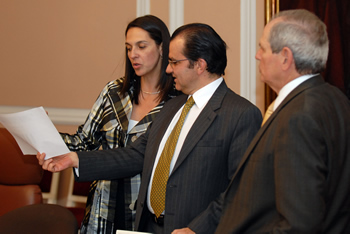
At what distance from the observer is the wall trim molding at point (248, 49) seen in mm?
4180

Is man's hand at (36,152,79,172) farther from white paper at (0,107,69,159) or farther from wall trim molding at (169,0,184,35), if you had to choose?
wall trim molding at (169,0,184,35)

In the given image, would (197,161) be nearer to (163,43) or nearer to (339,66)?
(163,43)

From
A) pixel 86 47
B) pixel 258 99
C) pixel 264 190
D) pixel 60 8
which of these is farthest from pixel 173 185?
pixel 60 8

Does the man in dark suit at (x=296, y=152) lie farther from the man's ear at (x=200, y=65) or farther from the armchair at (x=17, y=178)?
the armchair at (x=17, y=178)

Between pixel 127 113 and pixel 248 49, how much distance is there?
164 centimetres

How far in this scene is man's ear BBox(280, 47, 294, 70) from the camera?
1641 millimetres

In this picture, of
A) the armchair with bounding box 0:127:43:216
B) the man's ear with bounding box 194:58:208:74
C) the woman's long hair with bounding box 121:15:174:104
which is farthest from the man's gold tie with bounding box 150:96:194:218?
the armchair with bounding box 0:127:43:216

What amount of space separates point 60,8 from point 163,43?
2176mm

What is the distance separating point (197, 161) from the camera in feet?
7.15

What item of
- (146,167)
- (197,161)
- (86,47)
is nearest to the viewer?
(197,161)

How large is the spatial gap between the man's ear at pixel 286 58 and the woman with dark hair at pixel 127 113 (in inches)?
51.2

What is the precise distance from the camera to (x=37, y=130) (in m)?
2.45

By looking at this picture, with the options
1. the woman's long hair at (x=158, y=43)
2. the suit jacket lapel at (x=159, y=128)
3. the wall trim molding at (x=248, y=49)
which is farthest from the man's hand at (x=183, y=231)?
the wall trim molding at (x=248, y=49)

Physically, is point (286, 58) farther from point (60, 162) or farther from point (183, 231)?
point (60, 162)
